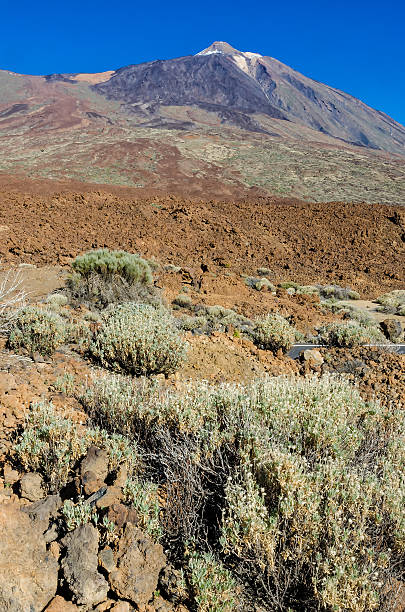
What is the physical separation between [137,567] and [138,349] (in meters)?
2.74

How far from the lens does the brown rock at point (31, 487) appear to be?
220 cm

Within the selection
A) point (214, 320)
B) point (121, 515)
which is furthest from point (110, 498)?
point (214, 320)

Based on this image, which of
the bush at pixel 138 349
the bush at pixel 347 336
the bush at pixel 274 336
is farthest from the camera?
the bush at pixel 347 336

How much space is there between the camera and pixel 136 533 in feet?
6.15

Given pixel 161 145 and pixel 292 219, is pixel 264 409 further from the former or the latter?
pixel 161 145

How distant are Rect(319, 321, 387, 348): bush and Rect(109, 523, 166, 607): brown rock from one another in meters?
5.50

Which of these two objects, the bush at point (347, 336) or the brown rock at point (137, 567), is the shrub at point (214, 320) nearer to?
the bush at point (347, 336)

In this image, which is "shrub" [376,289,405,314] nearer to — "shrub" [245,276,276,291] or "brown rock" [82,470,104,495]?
"shrub" [245,276,276,291]

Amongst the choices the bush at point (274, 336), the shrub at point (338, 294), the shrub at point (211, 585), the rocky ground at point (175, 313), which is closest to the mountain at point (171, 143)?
the rocky ground at point (175, 313)

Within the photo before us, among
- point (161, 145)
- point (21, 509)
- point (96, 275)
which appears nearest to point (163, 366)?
point (21, 509)

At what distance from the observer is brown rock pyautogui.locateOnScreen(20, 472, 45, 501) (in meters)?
2.20

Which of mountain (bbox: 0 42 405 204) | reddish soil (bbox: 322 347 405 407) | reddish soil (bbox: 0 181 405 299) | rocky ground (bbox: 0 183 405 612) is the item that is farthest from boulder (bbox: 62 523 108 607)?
mountain (bbox: 0 42 405 204)

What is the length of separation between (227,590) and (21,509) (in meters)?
1.08

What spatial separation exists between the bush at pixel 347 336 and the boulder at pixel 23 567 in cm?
576
